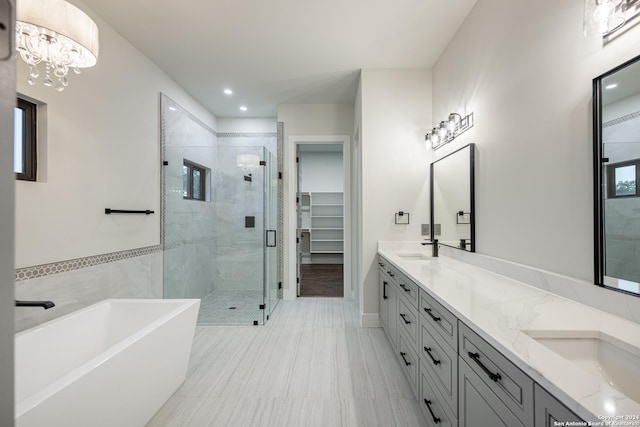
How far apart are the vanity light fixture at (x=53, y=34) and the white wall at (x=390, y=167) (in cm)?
238

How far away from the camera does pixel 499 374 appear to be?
2.96ft

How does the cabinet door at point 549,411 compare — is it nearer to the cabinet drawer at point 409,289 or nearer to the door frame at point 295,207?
the cabinet drawer at point 409,289

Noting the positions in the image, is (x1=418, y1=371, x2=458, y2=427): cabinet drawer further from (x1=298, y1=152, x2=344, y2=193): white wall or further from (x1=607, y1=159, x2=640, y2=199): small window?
(x1=298, y1=152, x2=344, y2=193): white wall

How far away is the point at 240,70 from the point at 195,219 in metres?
1.94

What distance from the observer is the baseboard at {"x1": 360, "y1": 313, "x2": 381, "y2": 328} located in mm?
3018

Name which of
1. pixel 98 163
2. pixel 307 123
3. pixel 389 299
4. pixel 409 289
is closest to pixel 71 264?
pixel 98 163

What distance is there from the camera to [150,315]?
2014mm

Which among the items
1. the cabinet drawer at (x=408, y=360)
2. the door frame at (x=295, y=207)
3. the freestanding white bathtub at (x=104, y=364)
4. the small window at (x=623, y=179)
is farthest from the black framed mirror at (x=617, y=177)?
the door frame at (x=295, y=207)

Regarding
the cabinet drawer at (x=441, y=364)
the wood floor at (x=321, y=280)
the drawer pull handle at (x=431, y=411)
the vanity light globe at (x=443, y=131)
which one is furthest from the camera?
the wood floor at (x=321, y=280)

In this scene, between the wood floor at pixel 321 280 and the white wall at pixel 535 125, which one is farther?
the wood floor at pixel 321 280

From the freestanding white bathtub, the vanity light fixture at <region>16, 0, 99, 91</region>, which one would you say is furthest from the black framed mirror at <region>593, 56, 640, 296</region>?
the vanity light fixture at <region>16, 0, 99, 91</region>

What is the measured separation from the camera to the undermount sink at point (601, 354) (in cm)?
83

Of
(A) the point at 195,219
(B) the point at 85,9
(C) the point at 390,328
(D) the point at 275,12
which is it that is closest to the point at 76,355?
(A) the point at 195,219

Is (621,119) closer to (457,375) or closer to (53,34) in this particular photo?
(457,375)
